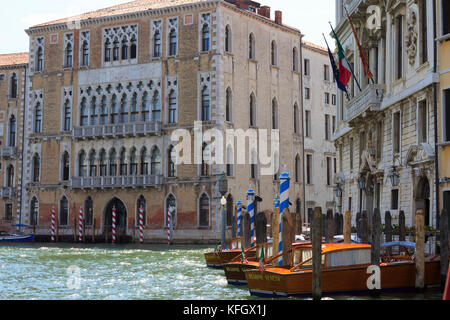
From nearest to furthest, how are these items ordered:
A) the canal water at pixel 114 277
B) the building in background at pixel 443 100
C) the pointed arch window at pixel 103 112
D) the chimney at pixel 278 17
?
the canal water at pixel 114 277
the building in background at pixel 443 100
the pointed arch window at pixel 103 112
the chimney at pixel 278 17

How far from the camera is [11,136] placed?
4516cm

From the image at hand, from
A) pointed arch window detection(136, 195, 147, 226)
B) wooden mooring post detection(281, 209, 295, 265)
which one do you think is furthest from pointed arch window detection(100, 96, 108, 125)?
wooden mooring post detection(281, 209, 295, 265)

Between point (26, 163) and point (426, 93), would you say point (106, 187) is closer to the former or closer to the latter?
point (26, 163)

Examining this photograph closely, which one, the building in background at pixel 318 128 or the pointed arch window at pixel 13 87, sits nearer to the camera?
the building in background at pixel 318 128

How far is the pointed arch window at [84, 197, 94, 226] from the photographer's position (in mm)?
40750

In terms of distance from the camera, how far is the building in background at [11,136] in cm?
4422

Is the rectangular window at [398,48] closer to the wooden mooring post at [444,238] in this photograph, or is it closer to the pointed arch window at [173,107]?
the wooden mooring post at [444,238]

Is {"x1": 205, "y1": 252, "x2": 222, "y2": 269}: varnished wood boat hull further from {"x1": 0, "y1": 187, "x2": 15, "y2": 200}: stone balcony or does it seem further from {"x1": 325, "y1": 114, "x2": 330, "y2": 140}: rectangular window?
{"x1": 0, "y1": 187, "x2": 15, "y2": 200}: stone balcony

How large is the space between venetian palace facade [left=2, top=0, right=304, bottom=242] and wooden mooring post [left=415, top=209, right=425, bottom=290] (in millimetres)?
22010

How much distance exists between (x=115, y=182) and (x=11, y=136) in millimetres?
9232

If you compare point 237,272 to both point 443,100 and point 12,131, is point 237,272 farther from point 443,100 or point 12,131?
point 12,131

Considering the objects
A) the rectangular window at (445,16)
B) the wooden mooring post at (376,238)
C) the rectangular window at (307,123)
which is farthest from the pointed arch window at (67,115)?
the wooden mooring post at (376,238)

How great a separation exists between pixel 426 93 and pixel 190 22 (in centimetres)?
2115

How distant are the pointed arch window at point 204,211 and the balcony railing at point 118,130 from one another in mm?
4062
